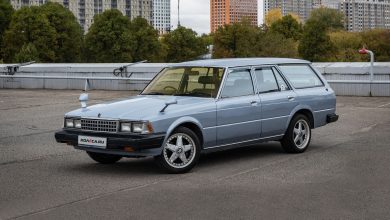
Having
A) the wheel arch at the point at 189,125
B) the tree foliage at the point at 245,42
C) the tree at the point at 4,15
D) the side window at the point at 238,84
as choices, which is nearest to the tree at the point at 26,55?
the tree foliage at the point at 245,42

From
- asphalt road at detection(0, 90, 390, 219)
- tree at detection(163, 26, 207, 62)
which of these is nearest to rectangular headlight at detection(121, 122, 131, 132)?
asphalt road at detection(0, 90, 390, 219)

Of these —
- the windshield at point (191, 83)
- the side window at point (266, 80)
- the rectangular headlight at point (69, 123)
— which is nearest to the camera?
the rectangular headlight at point (69, 123)

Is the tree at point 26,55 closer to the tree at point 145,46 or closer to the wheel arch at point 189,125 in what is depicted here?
the tree at point 145,46

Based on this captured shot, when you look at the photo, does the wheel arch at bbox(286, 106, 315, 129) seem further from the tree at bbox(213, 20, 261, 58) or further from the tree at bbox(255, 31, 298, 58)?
the tree at bbox(213, 20, 261, 58)

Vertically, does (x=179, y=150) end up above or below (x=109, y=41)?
below

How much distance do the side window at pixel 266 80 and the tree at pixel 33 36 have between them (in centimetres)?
7622

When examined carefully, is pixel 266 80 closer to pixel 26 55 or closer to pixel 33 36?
pixel 26 55

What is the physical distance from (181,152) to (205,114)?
0.64 m

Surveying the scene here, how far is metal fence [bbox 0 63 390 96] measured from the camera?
72.0 ft

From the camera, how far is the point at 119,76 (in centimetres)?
2769

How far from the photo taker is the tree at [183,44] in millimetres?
102125

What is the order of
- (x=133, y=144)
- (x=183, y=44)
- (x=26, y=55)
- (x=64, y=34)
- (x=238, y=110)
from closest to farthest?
(x=133, y=144), (x=238, y=110), (x=26, y=55), (x=64, y=34), (x=183, y=44)

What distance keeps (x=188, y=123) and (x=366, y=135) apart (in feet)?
→ 15.9

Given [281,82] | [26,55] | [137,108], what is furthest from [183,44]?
[137,108]
